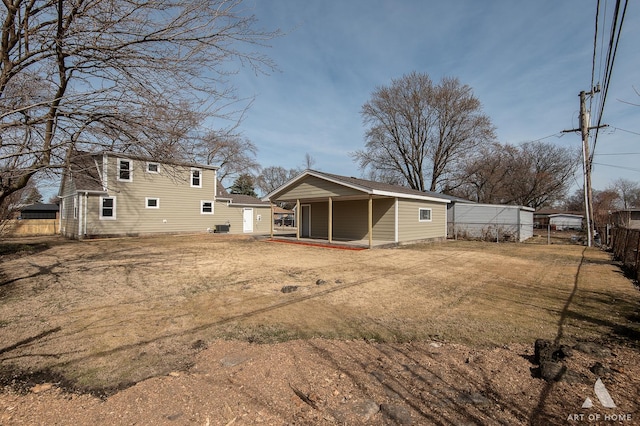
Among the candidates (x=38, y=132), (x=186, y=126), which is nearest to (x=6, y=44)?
(x=38, y=132)

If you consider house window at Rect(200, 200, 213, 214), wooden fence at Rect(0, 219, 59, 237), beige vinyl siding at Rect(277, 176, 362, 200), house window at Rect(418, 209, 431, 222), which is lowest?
wooden fence at Rect(0, 219, 59, 237)

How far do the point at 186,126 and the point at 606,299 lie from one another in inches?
304

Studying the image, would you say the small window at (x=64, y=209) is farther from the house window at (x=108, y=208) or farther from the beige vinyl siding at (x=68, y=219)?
the house window at (x=108, y=208)

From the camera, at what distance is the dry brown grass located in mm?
3500

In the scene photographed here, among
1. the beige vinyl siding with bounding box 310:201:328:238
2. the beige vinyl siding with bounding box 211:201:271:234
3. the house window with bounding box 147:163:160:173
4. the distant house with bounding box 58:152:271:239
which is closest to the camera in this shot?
the house window with bounding box 147:163:160:173

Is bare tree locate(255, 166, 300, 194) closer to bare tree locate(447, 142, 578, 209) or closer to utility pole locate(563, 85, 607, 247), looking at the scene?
bare tree locate(447, 142, 578, 209)

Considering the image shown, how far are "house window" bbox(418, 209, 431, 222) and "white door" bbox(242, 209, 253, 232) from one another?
13.2 m

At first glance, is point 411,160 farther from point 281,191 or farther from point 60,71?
point 60,71

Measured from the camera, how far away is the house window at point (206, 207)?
21.5 m

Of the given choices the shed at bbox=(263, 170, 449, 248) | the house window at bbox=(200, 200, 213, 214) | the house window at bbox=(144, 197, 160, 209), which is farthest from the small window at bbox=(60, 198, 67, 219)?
the shed at bbox=(263, 170, 449, 248)

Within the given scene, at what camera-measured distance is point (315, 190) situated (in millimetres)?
15836

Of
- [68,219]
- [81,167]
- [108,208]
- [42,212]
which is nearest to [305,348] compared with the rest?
[81,167]

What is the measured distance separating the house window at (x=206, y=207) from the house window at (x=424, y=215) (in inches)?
550

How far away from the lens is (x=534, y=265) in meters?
9.76
